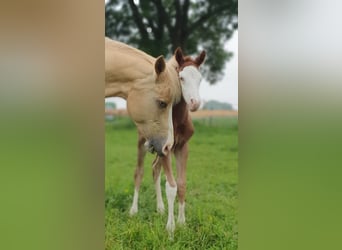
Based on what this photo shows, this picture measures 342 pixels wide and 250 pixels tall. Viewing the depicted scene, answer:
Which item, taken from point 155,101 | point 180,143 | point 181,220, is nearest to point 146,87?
point 155,101

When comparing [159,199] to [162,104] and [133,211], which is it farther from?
Answer: [162,104]

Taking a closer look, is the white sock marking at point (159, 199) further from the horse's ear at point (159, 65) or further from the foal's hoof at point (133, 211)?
the horse's ear at point (159, 65)

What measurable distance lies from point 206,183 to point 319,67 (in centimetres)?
83

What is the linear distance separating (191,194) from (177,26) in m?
0.90

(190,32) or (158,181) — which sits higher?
(190,32)

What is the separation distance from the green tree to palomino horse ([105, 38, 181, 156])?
0.07 m

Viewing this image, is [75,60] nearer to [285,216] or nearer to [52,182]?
Answer: [52,182]

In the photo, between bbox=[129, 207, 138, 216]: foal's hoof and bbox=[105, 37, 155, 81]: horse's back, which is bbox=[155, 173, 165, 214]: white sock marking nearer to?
bbox=[129, 207, 138, 216]: foal's hoof

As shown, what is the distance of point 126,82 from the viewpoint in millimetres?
1950

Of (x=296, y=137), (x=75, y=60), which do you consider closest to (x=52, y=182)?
(x=75, y=60)

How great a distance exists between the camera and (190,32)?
1.97 metres

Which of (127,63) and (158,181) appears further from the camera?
(158,181)

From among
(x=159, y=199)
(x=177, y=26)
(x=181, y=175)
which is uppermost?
(x=177, y=26)

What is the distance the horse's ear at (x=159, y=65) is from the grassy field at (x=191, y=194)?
0.31 meters
